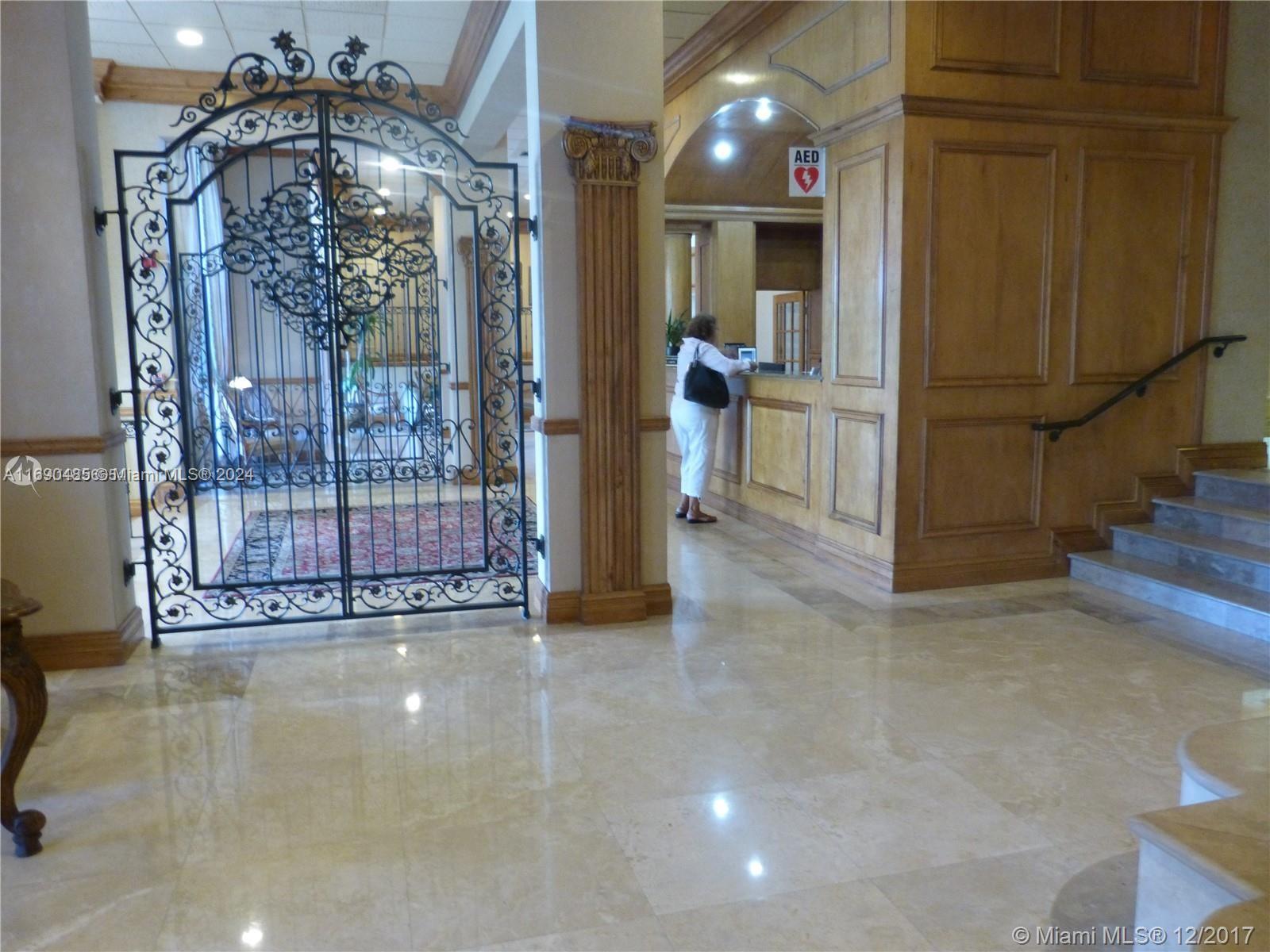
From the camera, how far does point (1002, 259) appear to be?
16.1 feet

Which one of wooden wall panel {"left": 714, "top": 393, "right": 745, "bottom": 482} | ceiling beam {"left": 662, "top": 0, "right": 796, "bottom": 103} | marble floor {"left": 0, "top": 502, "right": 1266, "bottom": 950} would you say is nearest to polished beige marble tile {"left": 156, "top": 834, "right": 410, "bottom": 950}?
A: marble floor {"left": 0, "top": 502, "right": 1266, "bottom": 950}

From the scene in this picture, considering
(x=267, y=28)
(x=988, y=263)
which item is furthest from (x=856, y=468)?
(x=267, y=28)

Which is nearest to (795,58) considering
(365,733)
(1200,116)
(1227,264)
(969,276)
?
(969,276)

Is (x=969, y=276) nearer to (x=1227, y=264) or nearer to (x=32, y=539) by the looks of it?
(x=1227, y=264)

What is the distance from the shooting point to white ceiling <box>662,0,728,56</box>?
19.8 feet

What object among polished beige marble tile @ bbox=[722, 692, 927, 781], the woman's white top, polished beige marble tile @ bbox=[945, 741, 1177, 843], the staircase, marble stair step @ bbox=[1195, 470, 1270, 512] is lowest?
polished beige marble tile @ bbox=[945, 741, 1177, 843]

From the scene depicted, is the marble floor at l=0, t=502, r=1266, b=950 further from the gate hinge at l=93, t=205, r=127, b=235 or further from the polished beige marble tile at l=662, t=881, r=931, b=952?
the gate hinge at l=93, t=205, r=127, b=235

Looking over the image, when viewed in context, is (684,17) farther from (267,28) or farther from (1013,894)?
(1013,894)

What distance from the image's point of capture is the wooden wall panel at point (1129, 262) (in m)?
5.03

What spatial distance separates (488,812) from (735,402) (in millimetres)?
4748

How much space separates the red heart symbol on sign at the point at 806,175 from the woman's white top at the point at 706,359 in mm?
1343

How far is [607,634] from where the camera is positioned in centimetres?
427

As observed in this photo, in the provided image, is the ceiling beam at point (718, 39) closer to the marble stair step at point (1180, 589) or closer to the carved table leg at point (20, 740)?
the marble stair step at point (1180, 589)

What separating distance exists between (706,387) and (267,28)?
3936 mm
